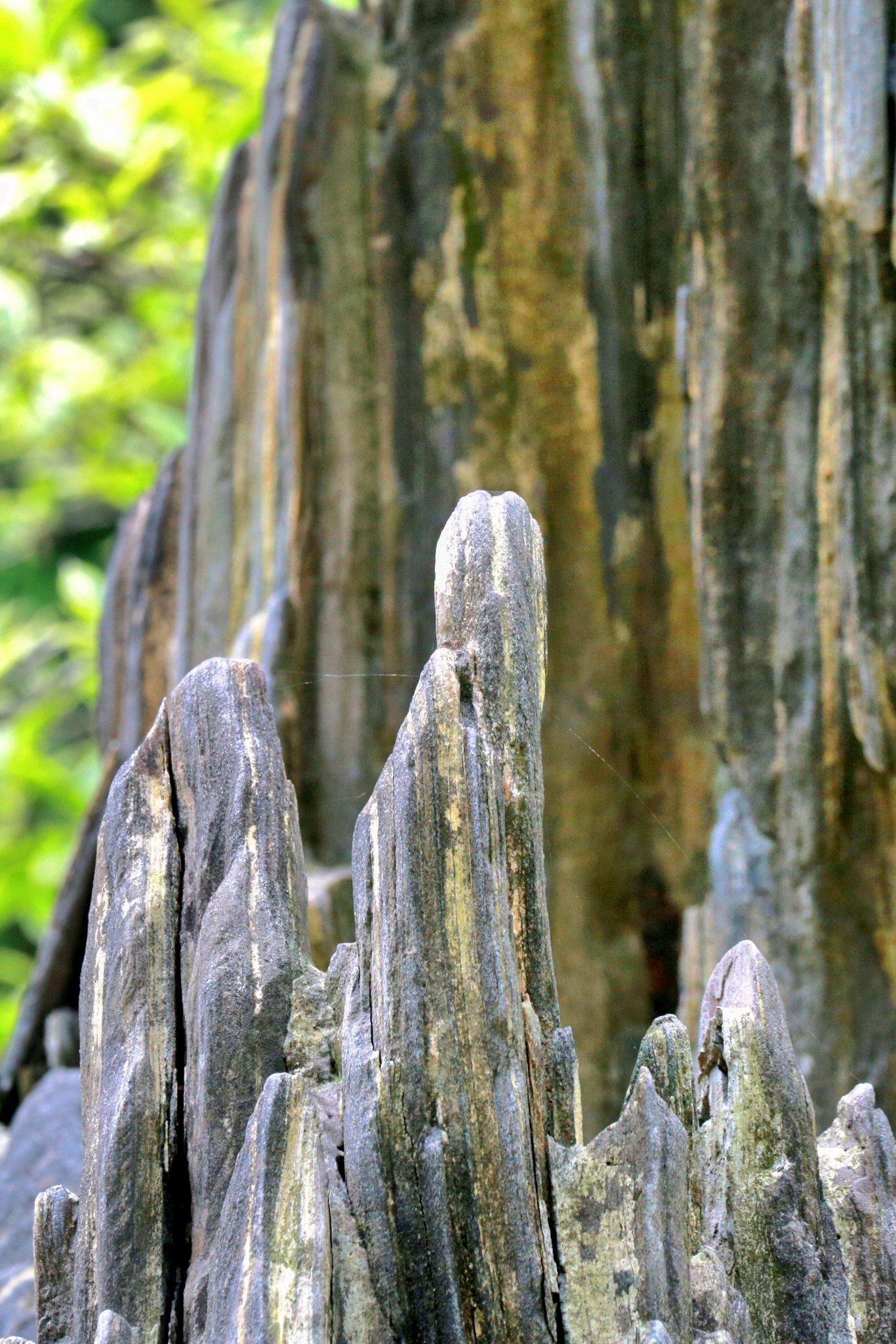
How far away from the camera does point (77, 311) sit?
5887mm

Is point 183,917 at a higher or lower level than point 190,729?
lower

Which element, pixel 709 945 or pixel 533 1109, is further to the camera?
pixel 709 945

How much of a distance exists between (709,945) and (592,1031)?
18.2 inches

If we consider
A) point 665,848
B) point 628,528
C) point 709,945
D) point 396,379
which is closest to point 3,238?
point 396,379

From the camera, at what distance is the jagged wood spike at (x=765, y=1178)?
1268mm

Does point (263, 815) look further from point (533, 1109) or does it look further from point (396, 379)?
point (396, 379)

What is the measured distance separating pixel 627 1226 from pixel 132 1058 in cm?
48

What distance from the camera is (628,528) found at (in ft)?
9.28

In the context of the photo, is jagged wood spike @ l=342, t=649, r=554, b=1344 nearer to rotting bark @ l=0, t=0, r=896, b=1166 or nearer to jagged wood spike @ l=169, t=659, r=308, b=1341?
jagged wood spike @ l=169, t=659, r=308, b=1341

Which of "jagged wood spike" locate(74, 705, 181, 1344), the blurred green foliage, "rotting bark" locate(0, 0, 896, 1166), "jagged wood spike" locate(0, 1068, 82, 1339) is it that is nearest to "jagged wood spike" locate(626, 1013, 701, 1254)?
"jagged wood spike" locate(74, 705, 181, 1344)

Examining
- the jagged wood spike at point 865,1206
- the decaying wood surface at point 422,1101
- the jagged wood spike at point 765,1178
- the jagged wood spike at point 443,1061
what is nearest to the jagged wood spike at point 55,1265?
the decaying wood surface at point 422,1101

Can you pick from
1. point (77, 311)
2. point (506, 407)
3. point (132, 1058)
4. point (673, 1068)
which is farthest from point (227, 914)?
point (77, 311)

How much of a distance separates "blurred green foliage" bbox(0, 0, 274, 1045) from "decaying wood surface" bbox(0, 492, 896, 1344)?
336cm

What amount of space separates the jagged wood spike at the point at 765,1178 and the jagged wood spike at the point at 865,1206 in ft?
0.15
